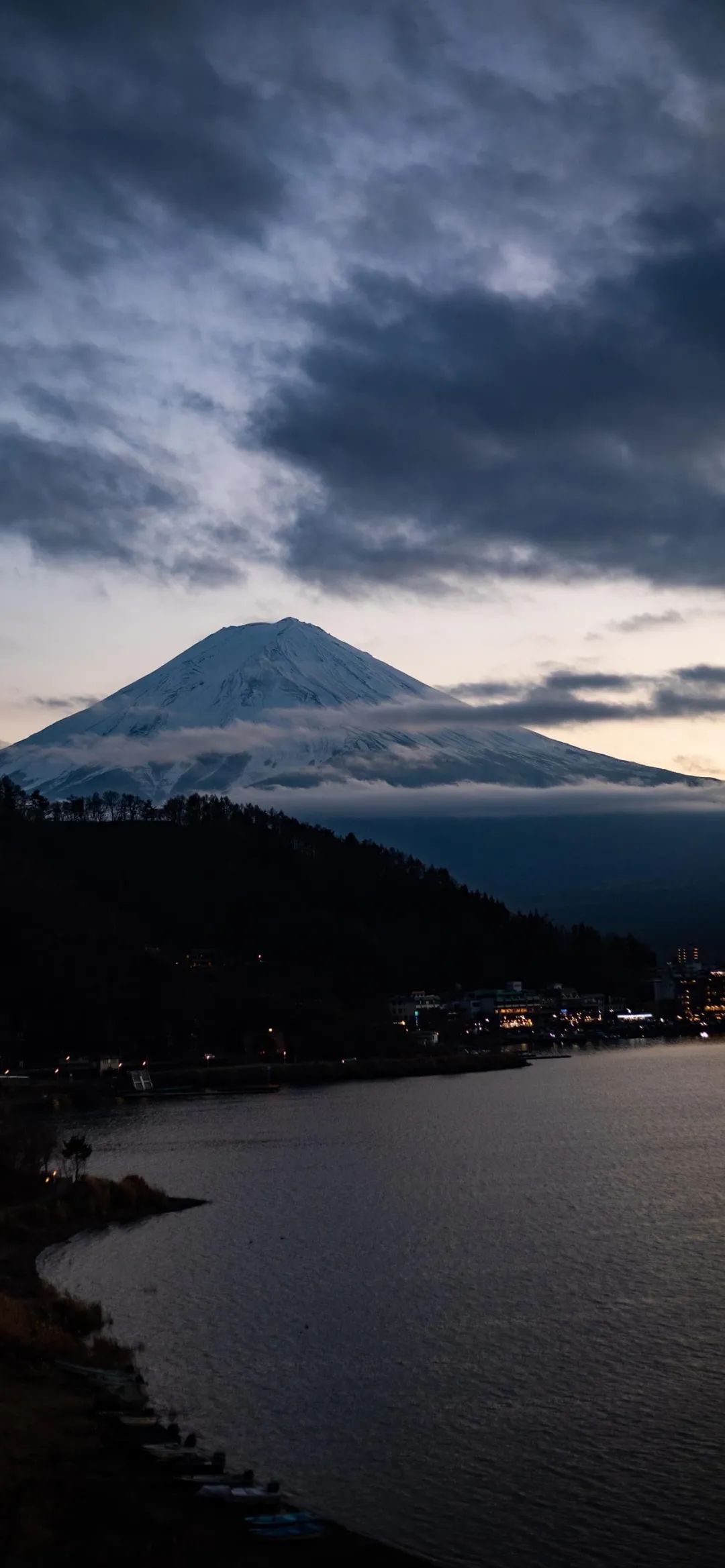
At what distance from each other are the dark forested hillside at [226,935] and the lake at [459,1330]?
39.0 m

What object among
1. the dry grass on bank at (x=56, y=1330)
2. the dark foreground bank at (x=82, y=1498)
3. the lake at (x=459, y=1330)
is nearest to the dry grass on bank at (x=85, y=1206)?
the lake at (x=459, y=1330)

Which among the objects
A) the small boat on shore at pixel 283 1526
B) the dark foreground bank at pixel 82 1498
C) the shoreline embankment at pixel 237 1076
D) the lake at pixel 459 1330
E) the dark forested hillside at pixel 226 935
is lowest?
the shoreline embankment at pixel 237 1076

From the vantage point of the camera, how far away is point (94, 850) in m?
110

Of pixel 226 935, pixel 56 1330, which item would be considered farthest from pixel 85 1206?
pixel 226 935

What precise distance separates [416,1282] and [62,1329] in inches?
264

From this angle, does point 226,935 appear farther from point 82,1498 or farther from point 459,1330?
point 82,1498

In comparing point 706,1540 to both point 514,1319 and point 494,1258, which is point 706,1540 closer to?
point 514,1319

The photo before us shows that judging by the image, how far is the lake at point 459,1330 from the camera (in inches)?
492

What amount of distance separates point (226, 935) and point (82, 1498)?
8922 cm

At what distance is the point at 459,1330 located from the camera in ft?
61.0

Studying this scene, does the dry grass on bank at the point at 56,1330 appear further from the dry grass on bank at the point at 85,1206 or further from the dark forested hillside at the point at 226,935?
the dark forested hillside at the point at 226,935

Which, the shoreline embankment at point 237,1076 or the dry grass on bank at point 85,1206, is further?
the shoreline embankment at point 237,1076

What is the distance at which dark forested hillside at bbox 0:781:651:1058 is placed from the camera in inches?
3081

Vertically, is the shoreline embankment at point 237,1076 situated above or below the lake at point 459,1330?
below
